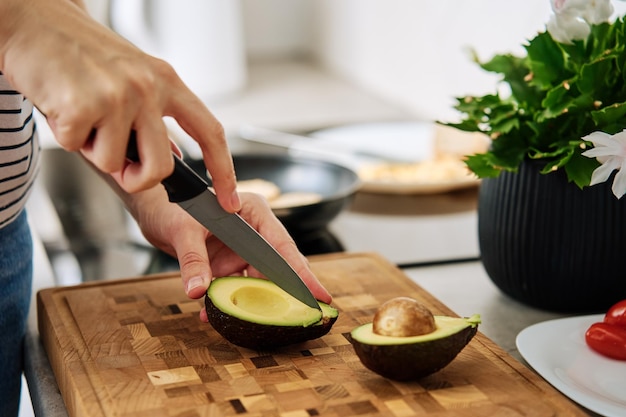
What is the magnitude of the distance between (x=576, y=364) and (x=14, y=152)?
0.63 meters

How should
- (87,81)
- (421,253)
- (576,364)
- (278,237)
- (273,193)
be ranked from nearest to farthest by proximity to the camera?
(87,81) < (576,364) < (278,237) < (421,253) < (273,193)

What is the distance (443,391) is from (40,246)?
2.62ft

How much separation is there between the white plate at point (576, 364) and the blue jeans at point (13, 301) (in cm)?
57

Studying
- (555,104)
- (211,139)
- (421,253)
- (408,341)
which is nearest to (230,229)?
(211,139)

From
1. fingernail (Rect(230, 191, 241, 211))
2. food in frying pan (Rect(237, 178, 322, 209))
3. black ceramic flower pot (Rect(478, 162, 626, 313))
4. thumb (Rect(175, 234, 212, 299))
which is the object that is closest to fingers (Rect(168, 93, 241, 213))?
fingernail (Rect(230, 191, 241, 211))

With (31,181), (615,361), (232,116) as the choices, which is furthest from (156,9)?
(615,361)

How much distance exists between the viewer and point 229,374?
0.86 metres

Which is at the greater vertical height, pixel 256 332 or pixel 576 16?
pixel 576 16

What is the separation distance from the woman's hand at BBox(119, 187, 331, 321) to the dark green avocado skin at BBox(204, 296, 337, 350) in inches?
2.7

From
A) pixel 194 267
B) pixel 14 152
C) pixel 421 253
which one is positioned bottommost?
pixel 421 253

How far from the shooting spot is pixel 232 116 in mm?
2400

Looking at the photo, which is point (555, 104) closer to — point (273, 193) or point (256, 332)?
point (256, 332)

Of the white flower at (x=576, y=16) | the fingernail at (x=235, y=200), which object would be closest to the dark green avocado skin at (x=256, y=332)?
the fingernail at (x=235, y=200)

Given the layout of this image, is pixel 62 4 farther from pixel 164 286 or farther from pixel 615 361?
pixel 615 361
